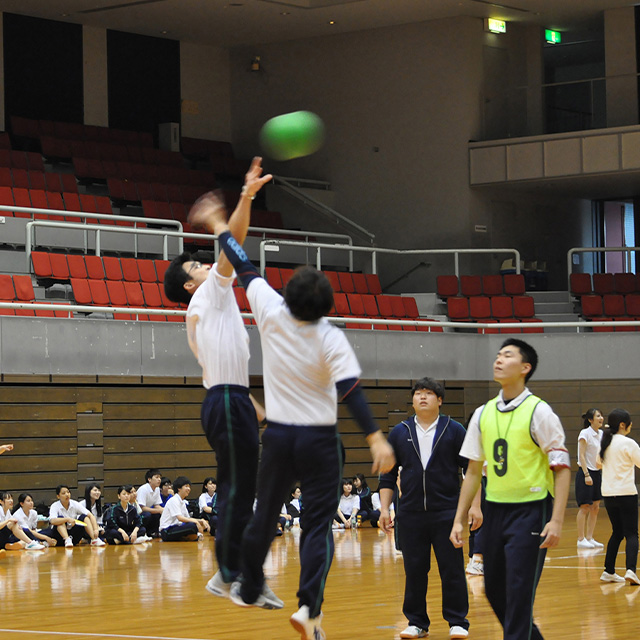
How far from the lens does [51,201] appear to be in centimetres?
2047

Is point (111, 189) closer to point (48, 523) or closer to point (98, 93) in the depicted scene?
point (98, 93)

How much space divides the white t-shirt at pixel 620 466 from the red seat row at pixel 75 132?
15219mm

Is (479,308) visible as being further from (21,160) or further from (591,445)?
(21,160)

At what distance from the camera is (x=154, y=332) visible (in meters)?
17.1

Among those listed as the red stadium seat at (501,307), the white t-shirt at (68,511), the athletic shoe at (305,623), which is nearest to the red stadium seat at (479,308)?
the red stadium seat at (501,307)

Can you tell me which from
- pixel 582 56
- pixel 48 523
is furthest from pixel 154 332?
pixel 582 56

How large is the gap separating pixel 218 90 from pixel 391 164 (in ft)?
16.0

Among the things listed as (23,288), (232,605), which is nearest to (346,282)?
(23,288)

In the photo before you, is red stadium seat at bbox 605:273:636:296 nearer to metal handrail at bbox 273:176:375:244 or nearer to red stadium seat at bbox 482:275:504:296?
red stadium seat at bbox 482:275:504:296

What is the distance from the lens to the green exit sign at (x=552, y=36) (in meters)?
25.8

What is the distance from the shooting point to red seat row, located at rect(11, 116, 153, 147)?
22725 millimetres

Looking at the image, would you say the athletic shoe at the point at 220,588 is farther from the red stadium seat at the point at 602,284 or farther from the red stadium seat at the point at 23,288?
the red stadium seat at the point at 602,284

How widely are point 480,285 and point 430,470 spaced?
14.9m

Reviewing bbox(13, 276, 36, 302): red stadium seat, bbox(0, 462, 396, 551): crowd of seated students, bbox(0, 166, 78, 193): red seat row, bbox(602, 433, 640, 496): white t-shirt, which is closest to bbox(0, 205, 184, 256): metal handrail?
bbox(13, 276, 36, 302): red stadium seat
